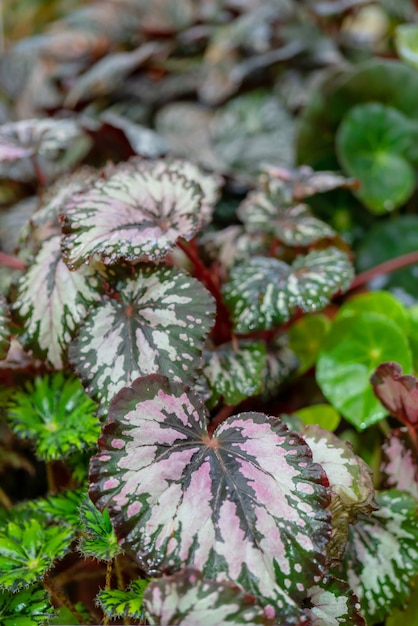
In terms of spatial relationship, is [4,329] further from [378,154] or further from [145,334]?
[378,154]

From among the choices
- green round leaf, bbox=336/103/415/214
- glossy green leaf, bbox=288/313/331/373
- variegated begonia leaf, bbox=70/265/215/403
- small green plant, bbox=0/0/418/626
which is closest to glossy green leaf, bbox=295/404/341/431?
small green plant, bbox=0/0/418/626

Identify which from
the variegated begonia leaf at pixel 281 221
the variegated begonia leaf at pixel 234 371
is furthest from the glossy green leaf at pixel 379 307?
the variegated begonia leaf at pixel 234 371

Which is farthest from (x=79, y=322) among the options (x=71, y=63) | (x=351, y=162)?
(x=71, y=63)

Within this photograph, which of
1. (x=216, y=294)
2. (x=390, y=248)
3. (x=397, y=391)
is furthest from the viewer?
(x=390, y=248)

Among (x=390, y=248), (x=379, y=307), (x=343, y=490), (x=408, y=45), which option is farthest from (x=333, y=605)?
(x=408, y=45)

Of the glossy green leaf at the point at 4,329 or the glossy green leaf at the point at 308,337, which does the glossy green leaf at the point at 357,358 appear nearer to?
the glossy green leaf at the point at 308,337

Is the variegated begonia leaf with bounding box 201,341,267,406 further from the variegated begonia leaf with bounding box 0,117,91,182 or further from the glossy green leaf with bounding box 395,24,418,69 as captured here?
the glossy green leaf with bounding box 395,24,418,69

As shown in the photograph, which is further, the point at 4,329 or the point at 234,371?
the point at 234,371

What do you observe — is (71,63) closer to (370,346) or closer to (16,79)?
(16,79)
